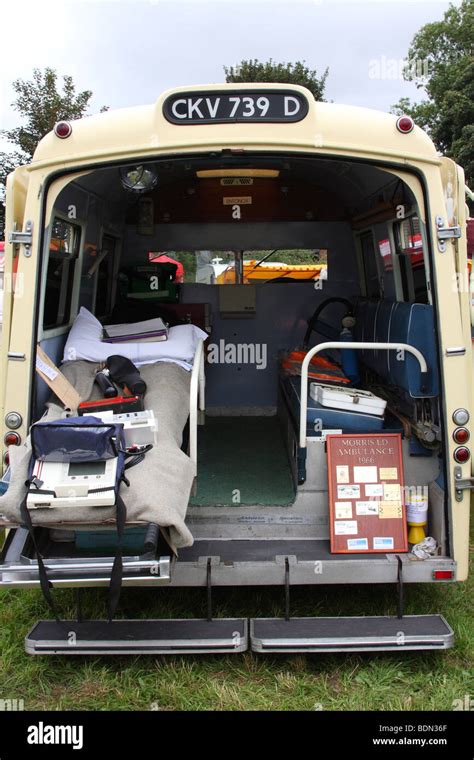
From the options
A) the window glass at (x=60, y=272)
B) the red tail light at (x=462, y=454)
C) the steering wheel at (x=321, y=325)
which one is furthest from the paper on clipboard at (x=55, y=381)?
the steering wheel at (x=321, y=325)

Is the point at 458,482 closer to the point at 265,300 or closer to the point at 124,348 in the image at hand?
the point at 124,348

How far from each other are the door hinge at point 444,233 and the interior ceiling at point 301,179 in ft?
4.47

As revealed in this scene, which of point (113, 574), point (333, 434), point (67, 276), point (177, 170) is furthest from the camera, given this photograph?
point (177, 170)

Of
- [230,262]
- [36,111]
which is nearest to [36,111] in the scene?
[36,111]

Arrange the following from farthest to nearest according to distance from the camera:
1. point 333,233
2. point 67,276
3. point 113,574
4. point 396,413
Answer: point 333,233 < point 67,276 < point 396,413 < point 113,574

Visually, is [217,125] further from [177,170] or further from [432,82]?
[432,82]

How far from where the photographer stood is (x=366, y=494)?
398cm

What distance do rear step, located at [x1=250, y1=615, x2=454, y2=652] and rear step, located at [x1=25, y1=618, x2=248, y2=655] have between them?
0.14 metres

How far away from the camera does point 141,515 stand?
3.10 m

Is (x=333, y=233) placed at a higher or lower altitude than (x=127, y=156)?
higher

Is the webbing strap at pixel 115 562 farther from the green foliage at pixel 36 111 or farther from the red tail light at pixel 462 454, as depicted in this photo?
the green foliage at pixel 36 111

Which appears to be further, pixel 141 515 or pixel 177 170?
pixel 177 170

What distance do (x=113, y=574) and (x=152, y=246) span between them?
5102 mm

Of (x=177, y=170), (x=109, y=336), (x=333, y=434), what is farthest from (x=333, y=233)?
(x=333, y=434)
